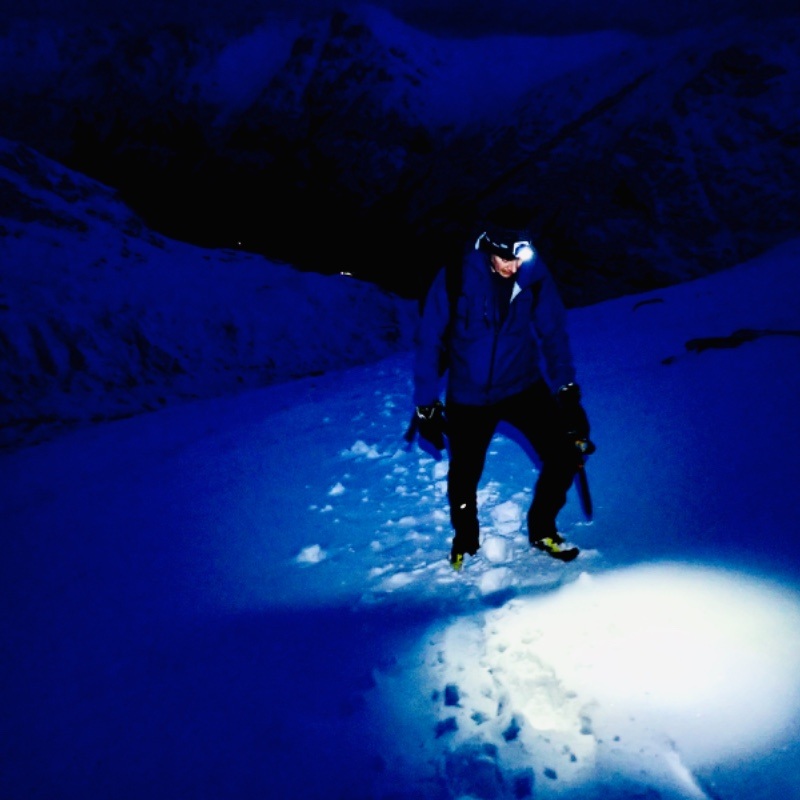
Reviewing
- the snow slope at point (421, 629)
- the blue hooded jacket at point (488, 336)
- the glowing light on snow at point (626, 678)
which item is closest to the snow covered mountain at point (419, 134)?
the snow slope at point (421, 629)

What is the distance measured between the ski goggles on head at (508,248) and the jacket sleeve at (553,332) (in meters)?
0.21

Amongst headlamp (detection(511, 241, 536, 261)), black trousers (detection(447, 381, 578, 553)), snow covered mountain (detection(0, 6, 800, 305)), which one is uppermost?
snow covered mountain (detection(0, 6, 800, 305))

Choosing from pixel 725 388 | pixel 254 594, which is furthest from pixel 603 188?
pixel 254 594

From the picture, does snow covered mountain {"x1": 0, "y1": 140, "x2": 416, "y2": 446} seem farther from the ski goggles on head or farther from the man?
the ski goggles on head

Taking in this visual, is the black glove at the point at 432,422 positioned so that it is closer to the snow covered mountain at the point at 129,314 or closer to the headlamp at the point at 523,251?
the headlamp at the point at 523,251

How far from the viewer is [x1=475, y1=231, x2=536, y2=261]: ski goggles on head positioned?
7.27 ft

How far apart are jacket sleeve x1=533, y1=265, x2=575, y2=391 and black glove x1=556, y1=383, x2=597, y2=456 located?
2.2 inches

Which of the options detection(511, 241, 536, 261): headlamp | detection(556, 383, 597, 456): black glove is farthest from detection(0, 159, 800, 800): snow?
detection(511, 241, 536, 261): headlamp

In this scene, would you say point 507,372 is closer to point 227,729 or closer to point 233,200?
point 227,729

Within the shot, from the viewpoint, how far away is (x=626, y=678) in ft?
6.10

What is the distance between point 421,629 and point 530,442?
104 cm

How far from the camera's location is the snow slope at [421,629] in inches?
66.5

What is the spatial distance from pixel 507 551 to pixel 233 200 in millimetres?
27362

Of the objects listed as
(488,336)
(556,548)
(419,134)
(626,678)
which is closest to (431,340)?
A: (488,336)
